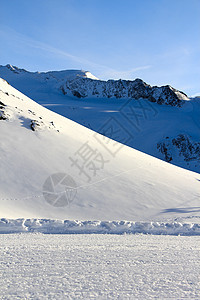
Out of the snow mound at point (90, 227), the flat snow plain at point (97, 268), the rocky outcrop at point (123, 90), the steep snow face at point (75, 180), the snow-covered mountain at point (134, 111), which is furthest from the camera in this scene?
the rocky outcrop at point (123, 90)

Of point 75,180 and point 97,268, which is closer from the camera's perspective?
point 97,268

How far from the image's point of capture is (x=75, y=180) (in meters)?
8.98

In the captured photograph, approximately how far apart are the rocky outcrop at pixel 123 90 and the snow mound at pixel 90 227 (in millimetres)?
48262

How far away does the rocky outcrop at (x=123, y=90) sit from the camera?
51.2 m

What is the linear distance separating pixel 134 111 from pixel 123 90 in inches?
615

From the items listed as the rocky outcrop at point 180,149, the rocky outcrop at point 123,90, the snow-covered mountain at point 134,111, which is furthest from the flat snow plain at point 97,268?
the rocky outcrop at point 123,90

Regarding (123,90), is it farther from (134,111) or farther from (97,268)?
(97,268)

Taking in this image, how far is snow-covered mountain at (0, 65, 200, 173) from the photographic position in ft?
104

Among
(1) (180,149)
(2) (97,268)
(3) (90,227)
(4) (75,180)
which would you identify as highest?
(1) (180,149)

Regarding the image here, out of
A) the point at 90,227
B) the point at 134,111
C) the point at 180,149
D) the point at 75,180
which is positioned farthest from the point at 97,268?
the point at 134,111

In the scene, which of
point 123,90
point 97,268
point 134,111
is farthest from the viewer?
point 123,90

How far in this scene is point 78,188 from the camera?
845cm

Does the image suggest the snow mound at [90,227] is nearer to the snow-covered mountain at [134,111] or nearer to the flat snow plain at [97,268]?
the flat snow plain at [97,268]

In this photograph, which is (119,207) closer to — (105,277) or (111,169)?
(111,169)
